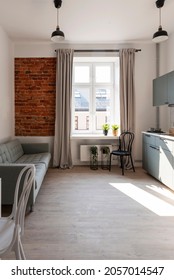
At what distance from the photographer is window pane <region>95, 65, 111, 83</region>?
541cm

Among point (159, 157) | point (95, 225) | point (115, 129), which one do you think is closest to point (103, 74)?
point (115, 129)

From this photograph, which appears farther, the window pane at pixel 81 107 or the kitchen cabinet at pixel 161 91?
the window pane at pixel 81 107

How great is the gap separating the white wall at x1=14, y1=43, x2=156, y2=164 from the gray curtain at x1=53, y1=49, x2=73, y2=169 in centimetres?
24

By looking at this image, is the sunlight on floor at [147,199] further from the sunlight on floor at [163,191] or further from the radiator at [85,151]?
the radiator at [85,151]

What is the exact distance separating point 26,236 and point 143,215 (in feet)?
4.62

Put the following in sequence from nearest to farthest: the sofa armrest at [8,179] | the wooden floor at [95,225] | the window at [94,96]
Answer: the wooden floor at [95,225] → the sofa armrest at [8,179] → the window at [94,96]

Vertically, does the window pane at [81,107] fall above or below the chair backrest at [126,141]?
above

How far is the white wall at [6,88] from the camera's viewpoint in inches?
166

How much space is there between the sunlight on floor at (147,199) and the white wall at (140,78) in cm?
164

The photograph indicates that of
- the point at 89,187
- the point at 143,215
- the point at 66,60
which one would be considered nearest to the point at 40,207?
the point at 89,187

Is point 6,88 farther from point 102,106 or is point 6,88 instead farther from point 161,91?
point 161,91

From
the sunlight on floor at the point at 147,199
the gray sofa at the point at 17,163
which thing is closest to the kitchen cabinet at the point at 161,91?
the sunlight on floor at the point at 147,199

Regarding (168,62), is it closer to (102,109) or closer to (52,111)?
(102,109)

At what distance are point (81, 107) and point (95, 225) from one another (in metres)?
3.53
